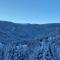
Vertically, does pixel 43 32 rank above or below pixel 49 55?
above

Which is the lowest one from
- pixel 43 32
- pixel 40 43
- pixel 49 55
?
pixel 49 55

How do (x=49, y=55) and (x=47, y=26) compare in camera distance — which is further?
(x=47, y=26)

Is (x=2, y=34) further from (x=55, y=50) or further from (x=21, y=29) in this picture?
(x=55, y=50)

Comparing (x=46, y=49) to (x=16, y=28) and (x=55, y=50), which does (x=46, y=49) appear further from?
(x=16, y=28)

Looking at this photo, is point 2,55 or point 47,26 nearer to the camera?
point 2,55

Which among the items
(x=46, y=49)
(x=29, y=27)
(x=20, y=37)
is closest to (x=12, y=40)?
(x=20, y=37)

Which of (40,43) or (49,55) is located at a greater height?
(40,43)
